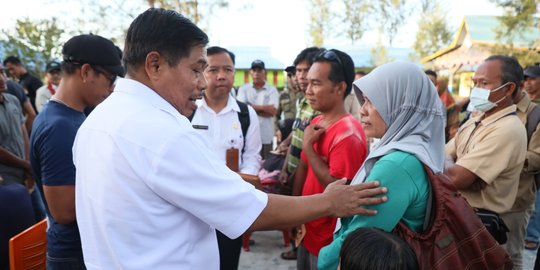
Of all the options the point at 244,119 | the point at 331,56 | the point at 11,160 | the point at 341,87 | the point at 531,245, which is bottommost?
the point at 531,245

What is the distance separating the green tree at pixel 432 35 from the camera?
90.6ft

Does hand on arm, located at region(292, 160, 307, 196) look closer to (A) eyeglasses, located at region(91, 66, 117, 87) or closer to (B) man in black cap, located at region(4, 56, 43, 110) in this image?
(A) eyeglasses, located at region(91, 66, 117, 87)

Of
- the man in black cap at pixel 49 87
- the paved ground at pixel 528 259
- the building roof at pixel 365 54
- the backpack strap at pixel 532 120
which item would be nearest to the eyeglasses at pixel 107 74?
the backpack strap at pixel 532 120

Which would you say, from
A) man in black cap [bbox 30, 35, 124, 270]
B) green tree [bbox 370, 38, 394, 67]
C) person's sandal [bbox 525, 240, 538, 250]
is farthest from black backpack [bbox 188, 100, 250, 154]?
green tree [bbox 370, 38, 394, 67]

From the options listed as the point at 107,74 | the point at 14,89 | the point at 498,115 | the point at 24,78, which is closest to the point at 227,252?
the point at 107,74

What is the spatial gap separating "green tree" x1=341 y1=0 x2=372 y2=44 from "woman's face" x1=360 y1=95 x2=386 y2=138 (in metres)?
30.1

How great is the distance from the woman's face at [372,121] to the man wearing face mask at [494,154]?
3.02 feet

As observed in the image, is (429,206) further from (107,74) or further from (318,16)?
(318,16)

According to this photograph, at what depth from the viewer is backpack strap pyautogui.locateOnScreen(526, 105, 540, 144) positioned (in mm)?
3398

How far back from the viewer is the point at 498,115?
249cm

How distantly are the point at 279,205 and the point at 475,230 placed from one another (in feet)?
2.52

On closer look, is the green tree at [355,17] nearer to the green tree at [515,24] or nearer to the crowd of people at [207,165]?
the green tree at [515,24]

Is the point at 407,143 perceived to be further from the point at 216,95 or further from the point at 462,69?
the point at 462,69

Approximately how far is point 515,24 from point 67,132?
59.5ft
